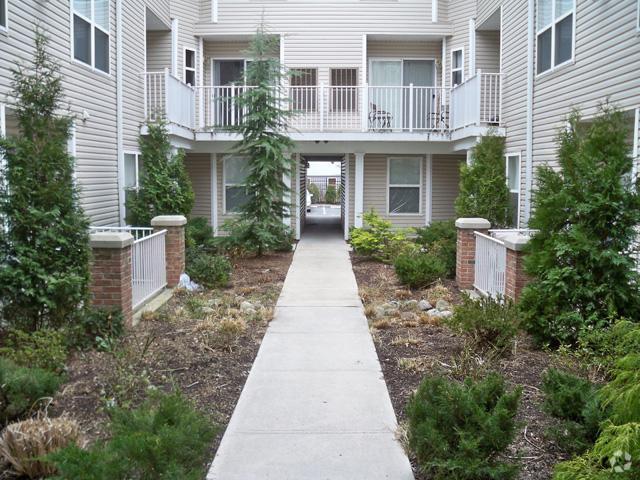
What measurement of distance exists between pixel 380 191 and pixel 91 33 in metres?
9.76

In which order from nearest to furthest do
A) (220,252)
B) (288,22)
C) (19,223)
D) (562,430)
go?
(562,430), (19,223), (220,252), (288,22)

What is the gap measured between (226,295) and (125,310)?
9.07 feet

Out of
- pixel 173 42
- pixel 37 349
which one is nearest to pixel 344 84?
pixel 173 42

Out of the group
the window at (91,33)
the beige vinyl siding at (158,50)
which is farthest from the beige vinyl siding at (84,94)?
the beige vinyl siding at (158,50)

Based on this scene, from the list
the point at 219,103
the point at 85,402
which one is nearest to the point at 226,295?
the point at 85,402

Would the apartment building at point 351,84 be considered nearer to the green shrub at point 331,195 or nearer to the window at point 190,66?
the window at point 190,66

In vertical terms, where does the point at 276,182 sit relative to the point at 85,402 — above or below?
above

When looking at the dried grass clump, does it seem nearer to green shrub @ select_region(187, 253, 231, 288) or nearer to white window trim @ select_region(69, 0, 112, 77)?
green shrub @ select_region(187, 253, 231, 288)

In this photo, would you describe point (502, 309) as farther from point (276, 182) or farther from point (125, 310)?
point (276, 182)

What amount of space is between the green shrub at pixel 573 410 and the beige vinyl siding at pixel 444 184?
14.7 metres

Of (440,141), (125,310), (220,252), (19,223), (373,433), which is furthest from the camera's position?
(440,141)

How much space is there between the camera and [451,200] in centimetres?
1952

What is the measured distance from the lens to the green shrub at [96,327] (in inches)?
273

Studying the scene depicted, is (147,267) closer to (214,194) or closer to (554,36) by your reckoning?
(554,36)
